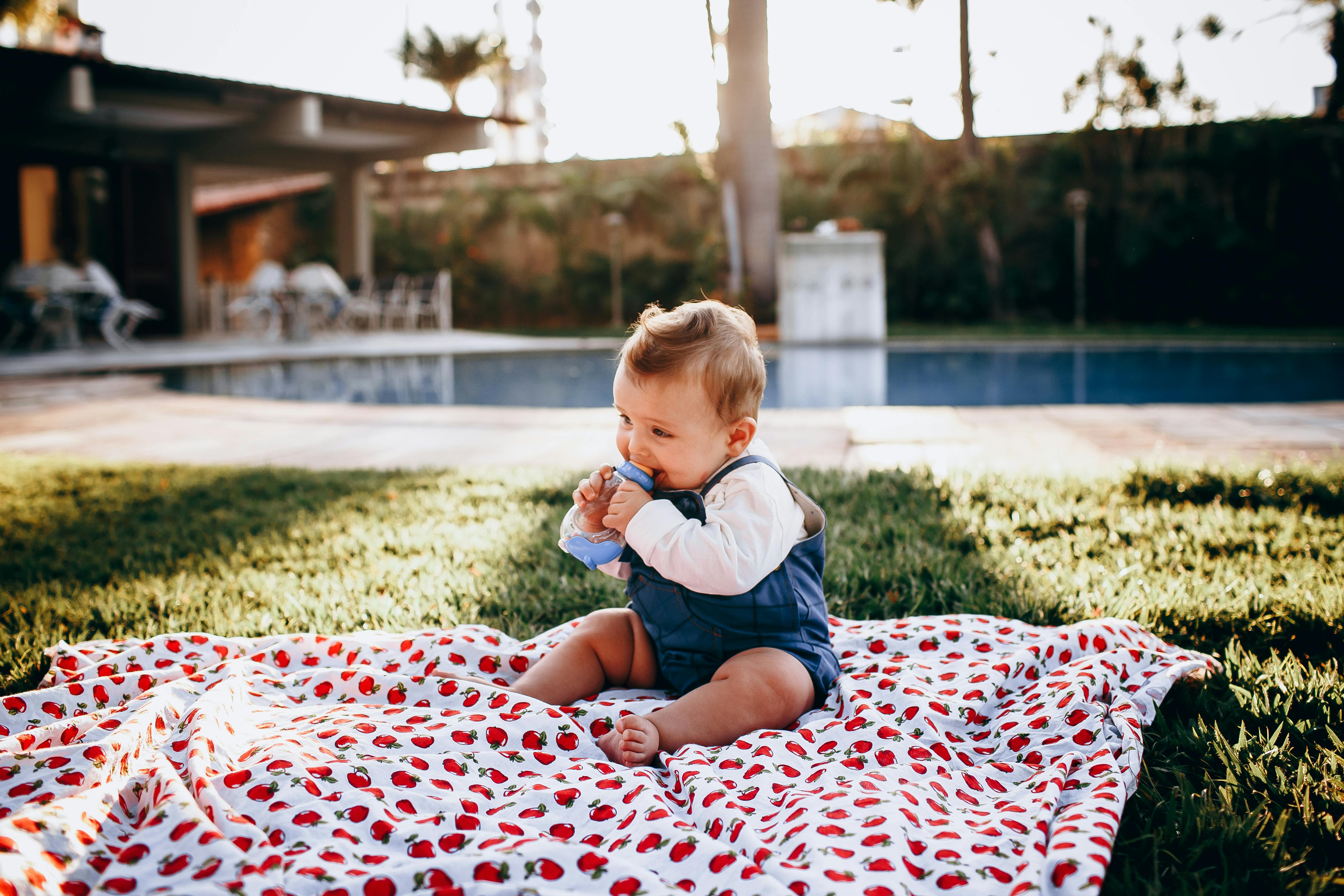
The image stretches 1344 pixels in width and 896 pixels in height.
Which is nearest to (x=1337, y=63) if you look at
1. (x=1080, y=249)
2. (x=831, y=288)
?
(x=1080, y=249)

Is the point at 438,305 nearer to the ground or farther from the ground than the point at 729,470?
farther from the ground

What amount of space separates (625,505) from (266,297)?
1355cm

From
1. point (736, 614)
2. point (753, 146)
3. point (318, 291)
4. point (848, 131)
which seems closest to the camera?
point (736, 614)

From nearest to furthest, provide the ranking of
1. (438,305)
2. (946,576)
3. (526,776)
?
1. (526,776)
2. (946,576)
3. (438,305)

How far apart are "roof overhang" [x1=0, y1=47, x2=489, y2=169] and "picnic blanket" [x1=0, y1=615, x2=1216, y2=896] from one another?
38.2ft

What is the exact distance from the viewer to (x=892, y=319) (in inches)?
675

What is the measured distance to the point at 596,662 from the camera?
1857 mm

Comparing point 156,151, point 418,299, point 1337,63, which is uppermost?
point 1337,63

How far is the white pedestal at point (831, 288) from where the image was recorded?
38.6 feet

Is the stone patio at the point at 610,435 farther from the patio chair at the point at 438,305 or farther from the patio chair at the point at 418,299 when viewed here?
the patio chair at the point at 418,299

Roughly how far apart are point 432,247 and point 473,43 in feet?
24.8

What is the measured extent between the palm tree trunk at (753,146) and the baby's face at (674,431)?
37.0 ft

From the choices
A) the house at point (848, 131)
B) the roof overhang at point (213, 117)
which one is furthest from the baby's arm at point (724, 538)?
the house at point (848, 131)

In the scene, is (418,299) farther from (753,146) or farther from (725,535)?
(725,535)
